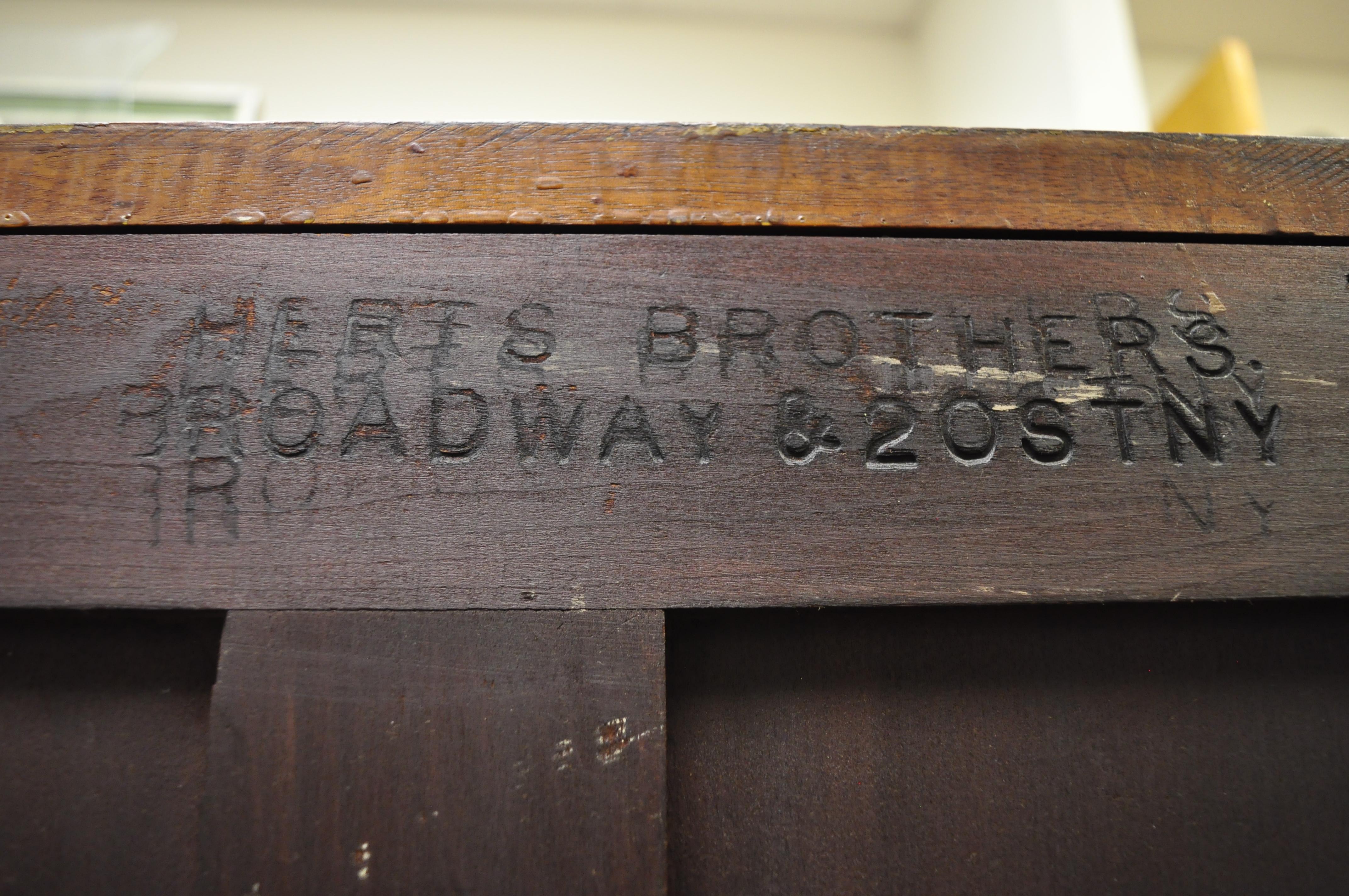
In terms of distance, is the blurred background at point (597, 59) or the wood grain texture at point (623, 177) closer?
the wood grain texture at point (623, 177)

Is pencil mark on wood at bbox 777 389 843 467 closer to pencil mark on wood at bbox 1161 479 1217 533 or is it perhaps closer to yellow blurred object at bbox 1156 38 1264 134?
pencil mark on wood at bbox 1161 479 1217 533

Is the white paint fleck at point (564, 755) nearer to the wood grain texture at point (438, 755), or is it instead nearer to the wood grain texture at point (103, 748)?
the wood grain texture at point (438, 755)

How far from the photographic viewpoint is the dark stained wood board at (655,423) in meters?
0.39

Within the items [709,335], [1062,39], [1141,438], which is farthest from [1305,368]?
[1062,39]

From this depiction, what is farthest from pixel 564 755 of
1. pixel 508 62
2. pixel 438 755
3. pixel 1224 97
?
pixel 508 62

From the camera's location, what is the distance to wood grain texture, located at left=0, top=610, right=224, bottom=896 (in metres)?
0.40

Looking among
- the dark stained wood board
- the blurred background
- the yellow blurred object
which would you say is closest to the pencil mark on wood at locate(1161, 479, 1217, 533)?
the dark stained wood board

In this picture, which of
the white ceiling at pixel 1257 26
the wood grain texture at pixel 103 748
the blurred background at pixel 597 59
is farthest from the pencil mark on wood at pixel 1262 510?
the white ceiling at pixel 1257 26

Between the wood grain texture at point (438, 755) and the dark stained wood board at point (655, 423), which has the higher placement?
the dark stained wood board at point (655, 423)

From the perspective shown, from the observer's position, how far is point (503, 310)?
0.42 m

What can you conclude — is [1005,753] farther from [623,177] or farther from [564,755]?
[623,177]

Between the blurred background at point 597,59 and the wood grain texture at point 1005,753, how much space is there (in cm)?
115

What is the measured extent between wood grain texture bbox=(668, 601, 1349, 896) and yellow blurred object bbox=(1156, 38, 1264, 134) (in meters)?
0.97

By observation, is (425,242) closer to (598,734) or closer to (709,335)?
(709,335)
